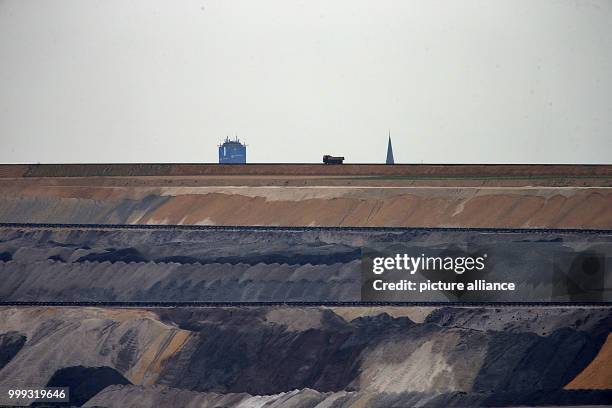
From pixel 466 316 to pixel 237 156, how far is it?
649 centimetres

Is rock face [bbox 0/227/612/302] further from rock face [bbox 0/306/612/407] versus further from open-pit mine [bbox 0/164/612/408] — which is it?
rock face [bbox 0/306/612/407]

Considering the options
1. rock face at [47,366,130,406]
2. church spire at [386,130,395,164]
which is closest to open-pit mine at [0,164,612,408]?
rock face at [47,366,130,406]

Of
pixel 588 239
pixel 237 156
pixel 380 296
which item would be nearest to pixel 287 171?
pixel 237 156

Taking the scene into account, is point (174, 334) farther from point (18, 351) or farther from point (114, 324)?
point (18, 351)

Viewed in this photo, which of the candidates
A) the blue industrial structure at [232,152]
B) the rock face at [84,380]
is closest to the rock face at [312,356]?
the rock face at [84,380]

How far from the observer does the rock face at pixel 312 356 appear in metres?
18.7

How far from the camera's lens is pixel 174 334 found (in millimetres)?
19141

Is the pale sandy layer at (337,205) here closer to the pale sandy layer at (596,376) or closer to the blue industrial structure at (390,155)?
the blue industrial structure at (390,155)

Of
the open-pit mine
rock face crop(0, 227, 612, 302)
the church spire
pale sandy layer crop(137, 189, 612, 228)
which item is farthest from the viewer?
the church spire

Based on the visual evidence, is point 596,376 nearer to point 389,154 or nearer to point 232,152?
point 389,154

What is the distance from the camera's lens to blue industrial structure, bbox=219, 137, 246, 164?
22.0 metres

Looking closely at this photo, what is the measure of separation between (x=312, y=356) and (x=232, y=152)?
5648 millimetres

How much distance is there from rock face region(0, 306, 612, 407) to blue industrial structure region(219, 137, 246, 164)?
13.4 ft

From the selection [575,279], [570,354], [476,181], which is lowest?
[570,354]
